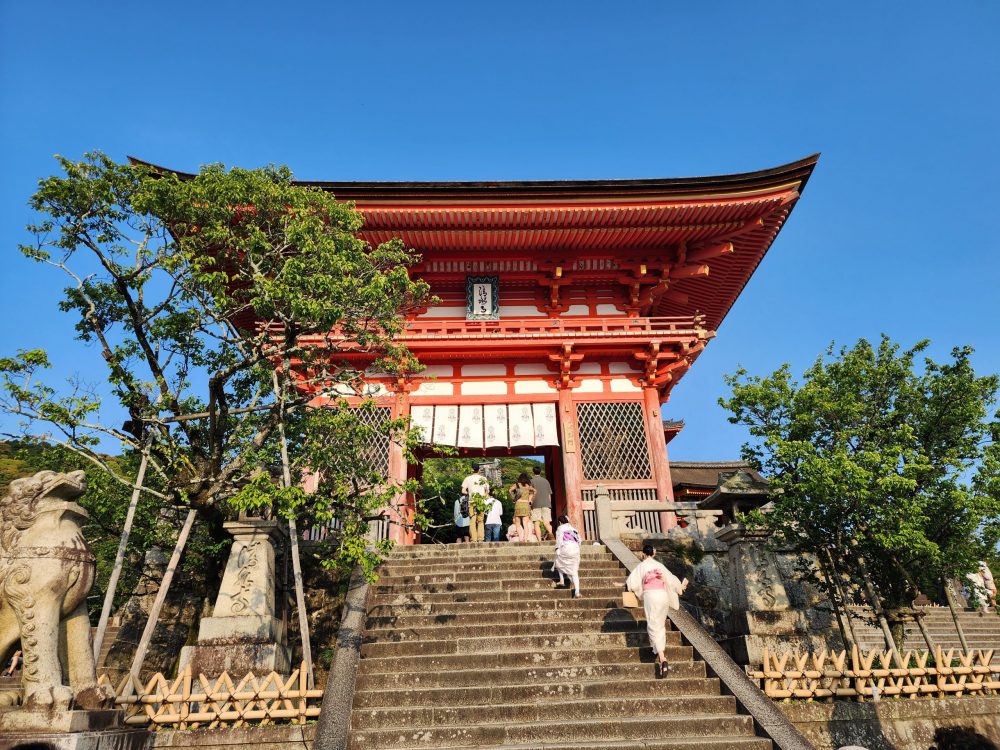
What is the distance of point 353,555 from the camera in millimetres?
6664

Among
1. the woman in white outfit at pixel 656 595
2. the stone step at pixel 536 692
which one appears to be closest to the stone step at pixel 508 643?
the woman in white outfit at pixel 656 595

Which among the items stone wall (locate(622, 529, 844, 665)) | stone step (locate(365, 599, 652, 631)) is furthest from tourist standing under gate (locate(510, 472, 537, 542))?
stone step (locate(365, 599, 652, 631))

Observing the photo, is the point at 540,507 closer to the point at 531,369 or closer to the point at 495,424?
the point at 495,424

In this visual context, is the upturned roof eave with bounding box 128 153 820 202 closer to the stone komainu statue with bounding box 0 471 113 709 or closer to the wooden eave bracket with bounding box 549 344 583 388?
the wooden eave bracket with bounding box 549 344 583 388

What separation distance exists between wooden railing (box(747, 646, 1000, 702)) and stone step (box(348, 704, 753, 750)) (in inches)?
39.6

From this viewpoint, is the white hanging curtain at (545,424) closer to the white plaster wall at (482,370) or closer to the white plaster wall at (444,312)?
the white plaster wall at (482,370)

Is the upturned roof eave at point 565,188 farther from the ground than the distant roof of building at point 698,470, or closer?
farther from the ground

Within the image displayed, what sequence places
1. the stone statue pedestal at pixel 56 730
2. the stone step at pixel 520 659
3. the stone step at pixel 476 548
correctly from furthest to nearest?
the stone step at pixel 476 548 → the stone step at pixel 520 659 → the stone statue pedestal at pixel 56 730

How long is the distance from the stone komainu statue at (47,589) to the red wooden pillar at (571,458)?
919 centimetres

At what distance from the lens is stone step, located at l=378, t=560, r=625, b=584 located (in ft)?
29.8

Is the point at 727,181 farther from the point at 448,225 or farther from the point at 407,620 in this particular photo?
the point at 407,620

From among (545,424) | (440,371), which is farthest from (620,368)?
(440,371)

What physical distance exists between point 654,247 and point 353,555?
37.5ft

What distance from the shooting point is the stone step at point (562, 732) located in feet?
18.0
